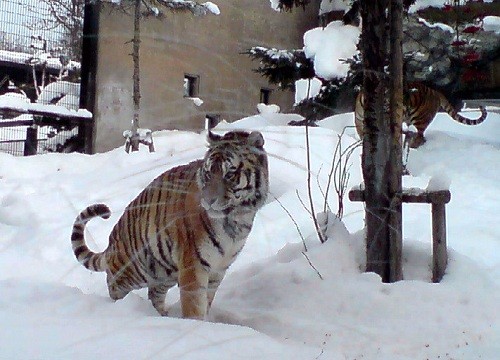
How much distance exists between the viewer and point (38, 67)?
0.94 meters

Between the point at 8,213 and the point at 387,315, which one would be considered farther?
the point at 8,213

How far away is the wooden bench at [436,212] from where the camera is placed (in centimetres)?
136

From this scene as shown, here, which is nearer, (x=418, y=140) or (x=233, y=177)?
(x=233, y=177)

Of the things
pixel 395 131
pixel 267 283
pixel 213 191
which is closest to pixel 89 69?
pixel 213 191

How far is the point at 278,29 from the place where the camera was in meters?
1.14

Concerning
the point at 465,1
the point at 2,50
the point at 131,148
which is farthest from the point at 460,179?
the point at 2,50

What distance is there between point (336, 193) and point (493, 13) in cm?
49

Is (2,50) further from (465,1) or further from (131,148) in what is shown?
(465,1)

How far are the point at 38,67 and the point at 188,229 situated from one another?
1.21ft

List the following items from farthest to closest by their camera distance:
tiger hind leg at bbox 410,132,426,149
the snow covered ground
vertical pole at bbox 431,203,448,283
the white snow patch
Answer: tiger hind leg at bbox 410,132,426,149 < the white snow patch < vertical pole at bbox 431,203,448,283 < the snow covered ground

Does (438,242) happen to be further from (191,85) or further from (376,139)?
(191,85)

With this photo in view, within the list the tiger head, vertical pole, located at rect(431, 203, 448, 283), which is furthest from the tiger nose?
vertical pole, located at rect(431, 203, 448, 283)

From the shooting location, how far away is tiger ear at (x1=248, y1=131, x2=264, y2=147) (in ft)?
2.69

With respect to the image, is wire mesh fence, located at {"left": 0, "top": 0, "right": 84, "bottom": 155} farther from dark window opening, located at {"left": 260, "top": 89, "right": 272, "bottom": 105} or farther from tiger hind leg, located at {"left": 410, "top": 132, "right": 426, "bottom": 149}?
tiger hind leg, located at {"left": 410, "top": 132, "right": 426, "bottom": 149}
